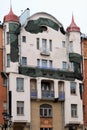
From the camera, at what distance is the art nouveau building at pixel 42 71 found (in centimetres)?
5253

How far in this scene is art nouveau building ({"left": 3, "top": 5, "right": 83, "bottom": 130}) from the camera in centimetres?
5253

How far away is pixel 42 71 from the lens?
179 feet

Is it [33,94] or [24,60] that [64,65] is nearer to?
[24,60]

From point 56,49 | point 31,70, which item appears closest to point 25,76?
point 31,70

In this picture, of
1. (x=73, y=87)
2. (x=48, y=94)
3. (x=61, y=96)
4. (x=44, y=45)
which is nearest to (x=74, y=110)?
(x=61, y=96)

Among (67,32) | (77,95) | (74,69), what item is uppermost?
(67,32)

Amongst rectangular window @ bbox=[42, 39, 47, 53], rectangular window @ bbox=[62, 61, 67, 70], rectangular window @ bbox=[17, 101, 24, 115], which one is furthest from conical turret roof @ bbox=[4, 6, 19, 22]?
rectangular window @ bbox=[17, 101, 24, 115]

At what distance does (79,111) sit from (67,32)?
11016 millimetres

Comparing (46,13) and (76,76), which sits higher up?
(46,13)

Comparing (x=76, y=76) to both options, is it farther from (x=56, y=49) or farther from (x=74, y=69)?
(x=56, y=49)

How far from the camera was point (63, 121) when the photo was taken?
178ft

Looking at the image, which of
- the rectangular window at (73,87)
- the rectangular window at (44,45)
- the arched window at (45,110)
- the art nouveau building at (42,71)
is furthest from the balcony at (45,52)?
the arched window at (45,110)

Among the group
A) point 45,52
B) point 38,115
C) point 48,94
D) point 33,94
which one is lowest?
point 38,115

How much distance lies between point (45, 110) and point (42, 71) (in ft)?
16.5
